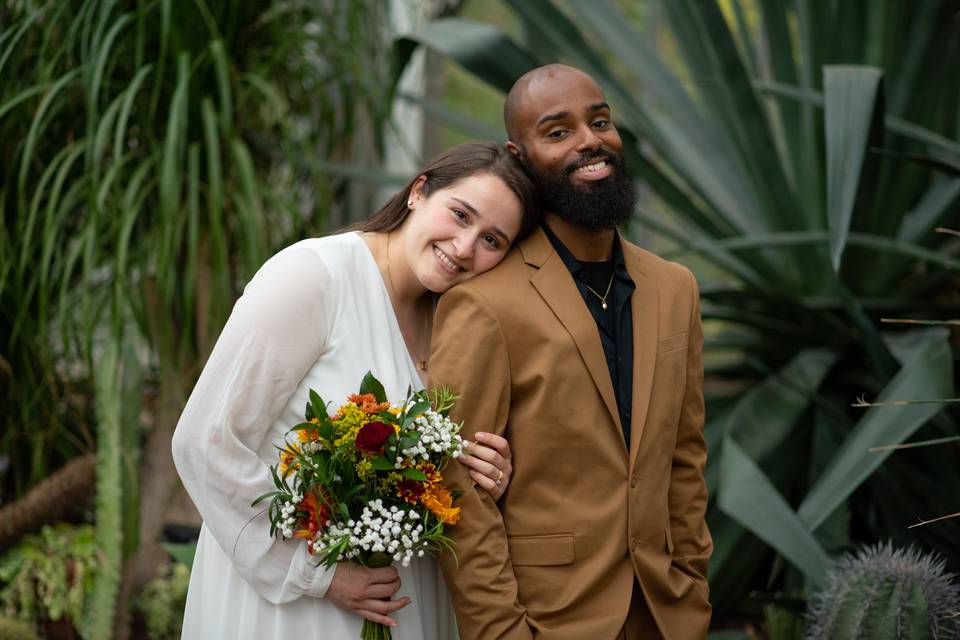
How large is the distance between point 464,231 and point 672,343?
473 millimetres

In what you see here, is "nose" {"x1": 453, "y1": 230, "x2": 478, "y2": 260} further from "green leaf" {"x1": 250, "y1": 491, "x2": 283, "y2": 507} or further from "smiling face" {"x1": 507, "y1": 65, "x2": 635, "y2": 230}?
"green leaf" {"x1": 250, "y1": 491, "x2": 283, "y2": 507}

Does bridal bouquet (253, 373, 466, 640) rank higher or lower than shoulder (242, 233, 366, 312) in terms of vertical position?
lower

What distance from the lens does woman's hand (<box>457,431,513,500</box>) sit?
1.97 metres

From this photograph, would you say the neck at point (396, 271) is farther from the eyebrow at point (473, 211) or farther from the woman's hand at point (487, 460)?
the woman's hand at point (487, 460)

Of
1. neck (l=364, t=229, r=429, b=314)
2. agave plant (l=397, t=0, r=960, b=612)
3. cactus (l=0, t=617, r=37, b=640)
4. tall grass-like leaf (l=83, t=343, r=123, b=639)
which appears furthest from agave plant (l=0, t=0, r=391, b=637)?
neck (l=364, t=229, r=429, b=314)

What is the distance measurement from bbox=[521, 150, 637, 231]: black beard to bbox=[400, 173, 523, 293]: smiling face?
0.23ft

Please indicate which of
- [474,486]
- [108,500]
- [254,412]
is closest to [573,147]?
[474,486]

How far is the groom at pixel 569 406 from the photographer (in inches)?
78.8

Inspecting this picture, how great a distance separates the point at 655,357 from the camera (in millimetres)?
2131

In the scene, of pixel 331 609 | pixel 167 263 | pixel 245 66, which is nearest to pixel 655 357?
pixel 331 609

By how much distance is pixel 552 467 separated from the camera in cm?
205

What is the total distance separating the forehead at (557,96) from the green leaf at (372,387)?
0.59m

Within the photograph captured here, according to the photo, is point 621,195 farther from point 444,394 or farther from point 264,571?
point 264,571

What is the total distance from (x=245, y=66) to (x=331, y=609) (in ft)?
7.05
